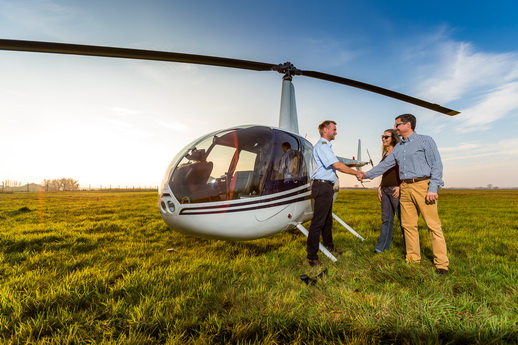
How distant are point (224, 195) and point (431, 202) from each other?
303cm

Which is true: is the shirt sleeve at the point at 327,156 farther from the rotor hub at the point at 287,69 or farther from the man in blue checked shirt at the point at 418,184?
the rotor hub at the point at 287,69

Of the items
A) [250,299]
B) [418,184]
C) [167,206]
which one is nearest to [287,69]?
[418,184]

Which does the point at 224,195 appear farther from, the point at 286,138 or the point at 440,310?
the point at 440,310

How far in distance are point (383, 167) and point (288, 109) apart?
106 inches

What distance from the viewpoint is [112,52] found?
13.4 feet

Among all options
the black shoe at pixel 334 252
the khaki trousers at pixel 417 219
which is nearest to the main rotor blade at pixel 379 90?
the khaki trousers at pixel 417 219

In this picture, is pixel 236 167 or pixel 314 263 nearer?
pixel 236 167

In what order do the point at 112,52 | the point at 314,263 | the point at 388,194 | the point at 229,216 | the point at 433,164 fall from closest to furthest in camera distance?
the point at 229,216 < the point at 433,164 < the point at 112,52 < the point at 314,263 < the point at 388,194

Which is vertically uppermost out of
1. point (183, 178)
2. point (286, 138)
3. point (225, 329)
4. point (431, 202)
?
point (286, 138)

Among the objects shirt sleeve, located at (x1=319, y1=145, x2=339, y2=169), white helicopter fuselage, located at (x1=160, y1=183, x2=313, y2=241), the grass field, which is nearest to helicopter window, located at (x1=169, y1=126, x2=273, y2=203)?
white helicopter fuselage, located at (x1=160, y1=183, x2=313, y2=241)

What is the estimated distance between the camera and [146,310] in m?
2.78

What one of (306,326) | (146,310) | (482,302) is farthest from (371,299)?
(146,310)

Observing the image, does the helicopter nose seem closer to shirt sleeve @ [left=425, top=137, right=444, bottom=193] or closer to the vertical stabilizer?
the vertical stabilizer

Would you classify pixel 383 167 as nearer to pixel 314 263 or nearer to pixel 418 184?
pixel 418 184
